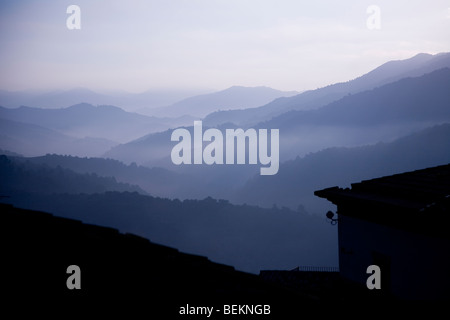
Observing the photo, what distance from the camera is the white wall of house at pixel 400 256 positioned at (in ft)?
35.6

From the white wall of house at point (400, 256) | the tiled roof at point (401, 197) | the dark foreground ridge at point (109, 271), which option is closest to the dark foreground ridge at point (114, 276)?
the dark foreground ridge at point (109, 271)

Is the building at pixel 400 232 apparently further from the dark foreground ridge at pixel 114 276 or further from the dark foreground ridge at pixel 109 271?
the dark foreground ridge at pixel 109 271

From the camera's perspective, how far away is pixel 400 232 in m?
12.0

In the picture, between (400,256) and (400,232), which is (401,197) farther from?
(400,256)

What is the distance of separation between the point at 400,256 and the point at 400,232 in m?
0.72

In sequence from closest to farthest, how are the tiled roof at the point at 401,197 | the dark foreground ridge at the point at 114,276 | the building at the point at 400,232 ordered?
1. the dark foreground ridge at the point at 114,276
2. the building at the point at 400,232
3. the tiled roof at the point at 401,197

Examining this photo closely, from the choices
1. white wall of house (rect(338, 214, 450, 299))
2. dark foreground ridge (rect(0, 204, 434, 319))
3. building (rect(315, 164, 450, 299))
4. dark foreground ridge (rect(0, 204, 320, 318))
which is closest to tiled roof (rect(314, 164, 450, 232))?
building (rect(315, 164, 450, 299))

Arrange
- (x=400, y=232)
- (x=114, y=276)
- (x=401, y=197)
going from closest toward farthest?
1. (x=114, y=276)
2. (x=400, y=232)
3. (x=401, y=197)

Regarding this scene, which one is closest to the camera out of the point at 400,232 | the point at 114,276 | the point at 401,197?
the point at 114,276

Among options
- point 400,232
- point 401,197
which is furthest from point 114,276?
point 401,197

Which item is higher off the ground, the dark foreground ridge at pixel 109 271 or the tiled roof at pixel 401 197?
the tiled roof at pixel 401 197
